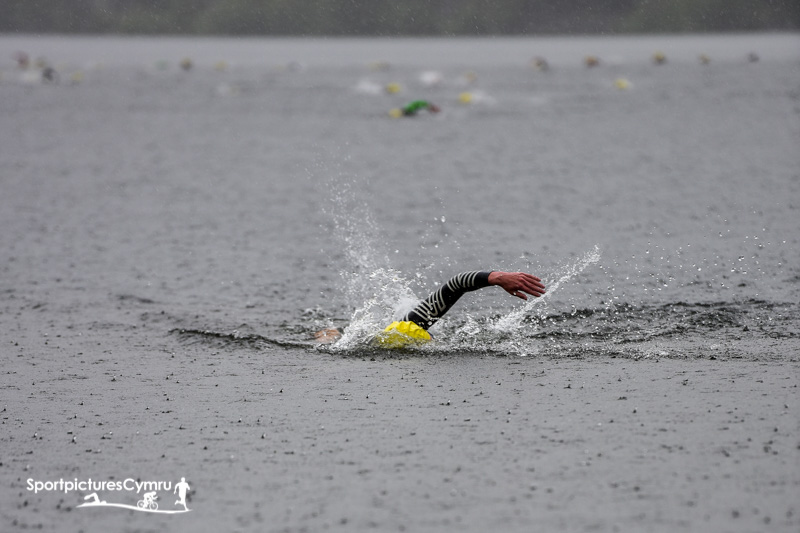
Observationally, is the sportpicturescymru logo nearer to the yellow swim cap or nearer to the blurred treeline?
the yellow swim cap

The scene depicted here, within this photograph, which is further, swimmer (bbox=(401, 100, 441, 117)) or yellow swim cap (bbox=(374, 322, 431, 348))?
swimmer (bbox=(401, 100, 441, 117))

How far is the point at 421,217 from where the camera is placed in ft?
63.1

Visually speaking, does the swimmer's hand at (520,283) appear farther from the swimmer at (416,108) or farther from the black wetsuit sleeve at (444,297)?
the swimmer at (416,108)

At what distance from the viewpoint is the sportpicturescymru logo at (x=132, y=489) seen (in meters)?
6.72

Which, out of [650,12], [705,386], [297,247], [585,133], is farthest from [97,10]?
[705,386]

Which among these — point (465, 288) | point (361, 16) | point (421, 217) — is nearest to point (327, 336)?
point (465, 288)

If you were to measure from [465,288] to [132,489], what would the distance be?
4.26m

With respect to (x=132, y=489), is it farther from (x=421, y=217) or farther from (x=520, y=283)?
(x=421, y=217)

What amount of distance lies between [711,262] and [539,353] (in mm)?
4987

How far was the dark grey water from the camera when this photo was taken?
11812 millimetres

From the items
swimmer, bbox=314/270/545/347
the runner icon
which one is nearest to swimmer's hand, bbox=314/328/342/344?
swimmer, bbox=314/270/545/347

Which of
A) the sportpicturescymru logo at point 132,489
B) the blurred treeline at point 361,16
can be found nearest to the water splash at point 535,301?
the sportpicturescymru logo at point 132,489

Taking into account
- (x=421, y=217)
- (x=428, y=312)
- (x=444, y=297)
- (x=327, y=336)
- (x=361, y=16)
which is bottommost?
(x=327, y=336)

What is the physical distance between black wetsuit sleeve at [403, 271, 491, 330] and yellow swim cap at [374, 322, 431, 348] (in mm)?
129
